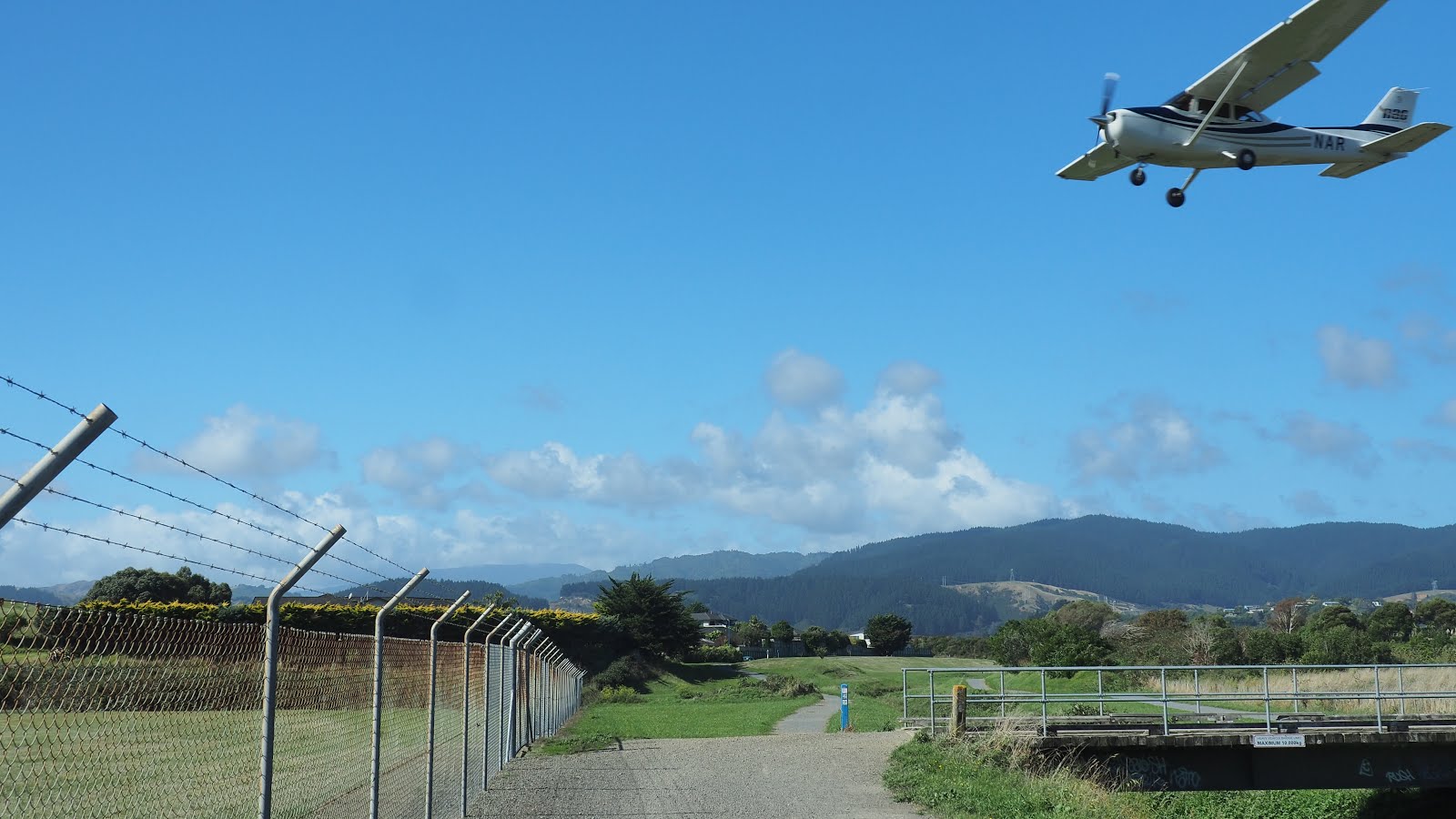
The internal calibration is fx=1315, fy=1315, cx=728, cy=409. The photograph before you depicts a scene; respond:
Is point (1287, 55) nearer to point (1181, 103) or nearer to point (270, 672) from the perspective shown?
point (1181, 103)

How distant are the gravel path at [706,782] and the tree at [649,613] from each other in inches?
1852

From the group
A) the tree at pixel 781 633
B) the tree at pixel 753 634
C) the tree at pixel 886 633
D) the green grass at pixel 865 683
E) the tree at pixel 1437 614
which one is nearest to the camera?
the green grass at pixel 865 683

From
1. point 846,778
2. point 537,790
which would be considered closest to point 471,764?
point 537,790

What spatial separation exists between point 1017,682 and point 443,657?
3868cm

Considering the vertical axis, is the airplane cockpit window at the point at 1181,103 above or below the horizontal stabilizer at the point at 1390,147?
above

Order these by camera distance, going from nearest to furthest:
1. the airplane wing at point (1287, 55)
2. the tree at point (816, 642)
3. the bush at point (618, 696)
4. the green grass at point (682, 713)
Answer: the airplane wing at point (1287, 55) < the green grass at point (682, 713) < the bush at point (618, 696) < the tree at point (816, 642)

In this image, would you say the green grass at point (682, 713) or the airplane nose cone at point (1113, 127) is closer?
the airplane nose cone at point (1113, 127)

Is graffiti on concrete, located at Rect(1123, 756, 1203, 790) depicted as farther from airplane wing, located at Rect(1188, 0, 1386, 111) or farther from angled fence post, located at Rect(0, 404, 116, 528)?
angled fence post, located at Rect(0, 404, 116, 528)

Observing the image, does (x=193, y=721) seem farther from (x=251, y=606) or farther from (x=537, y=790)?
(x=251, y=606)

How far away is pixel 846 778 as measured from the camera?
64.3 ft

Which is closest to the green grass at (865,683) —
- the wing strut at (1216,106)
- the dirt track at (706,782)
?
the dirt track at (706,782)

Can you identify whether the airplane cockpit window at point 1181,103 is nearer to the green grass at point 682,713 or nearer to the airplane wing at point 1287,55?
the airplane wing at point 1287,55

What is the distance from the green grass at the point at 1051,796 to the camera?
15.8m

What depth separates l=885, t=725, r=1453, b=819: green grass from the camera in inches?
622
